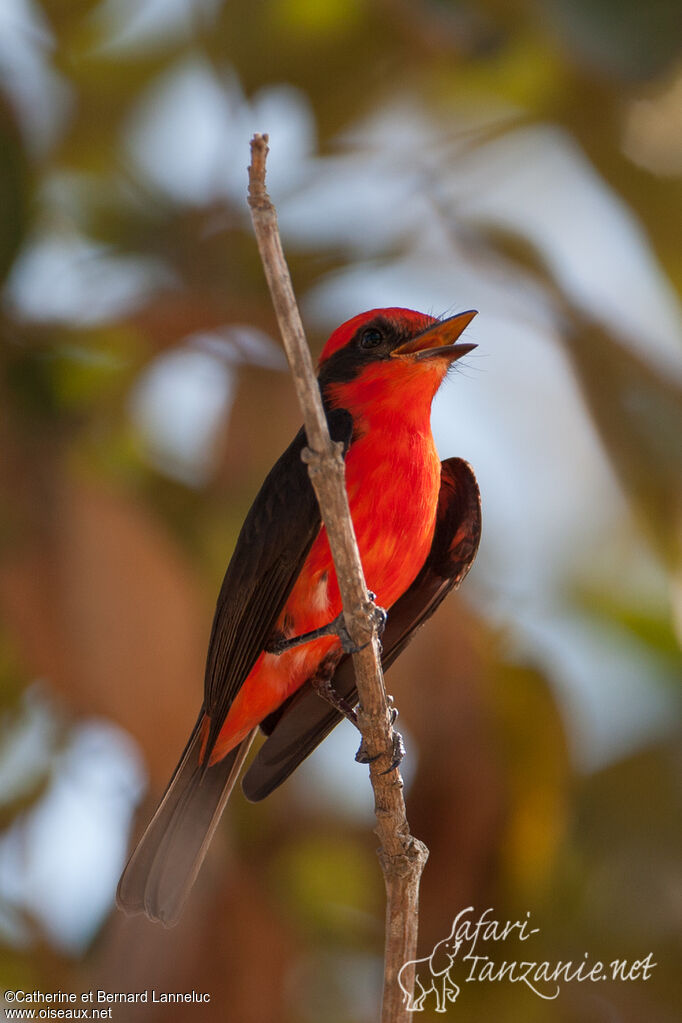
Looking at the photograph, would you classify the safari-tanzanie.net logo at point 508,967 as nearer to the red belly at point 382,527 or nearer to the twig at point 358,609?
the red belly at point 382,527

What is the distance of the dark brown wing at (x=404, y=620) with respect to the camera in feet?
13.9

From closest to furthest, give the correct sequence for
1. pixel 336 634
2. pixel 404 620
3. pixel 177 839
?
pixel 336 634 → pixel 177 839 → pixel 404 620

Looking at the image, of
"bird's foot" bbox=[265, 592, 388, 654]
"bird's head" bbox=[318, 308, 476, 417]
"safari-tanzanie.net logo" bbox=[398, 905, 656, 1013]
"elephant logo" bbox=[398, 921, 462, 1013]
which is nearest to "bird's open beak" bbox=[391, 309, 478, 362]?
"bird's head" bbox=[318, 308, 476, 417]

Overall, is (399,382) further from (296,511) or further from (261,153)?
(261,153)

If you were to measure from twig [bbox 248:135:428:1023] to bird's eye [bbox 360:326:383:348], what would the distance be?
4.23 feet

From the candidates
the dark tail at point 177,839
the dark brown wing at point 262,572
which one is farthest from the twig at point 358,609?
the dark tail at point 177,839

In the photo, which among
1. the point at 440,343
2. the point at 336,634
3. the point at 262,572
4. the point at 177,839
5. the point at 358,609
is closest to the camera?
the point at 358,609

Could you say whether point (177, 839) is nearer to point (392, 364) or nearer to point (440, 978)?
point (392, 364)

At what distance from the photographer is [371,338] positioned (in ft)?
13.3

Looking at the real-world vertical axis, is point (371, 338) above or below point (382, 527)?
above

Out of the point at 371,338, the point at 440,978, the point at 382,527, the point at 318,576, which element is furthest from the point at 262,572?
the point at 440,978

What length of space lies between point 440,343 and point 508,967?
10.4ft

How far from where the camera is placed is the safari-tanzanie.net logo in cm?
528

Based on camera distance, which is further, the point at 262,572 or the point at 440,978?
the point at 440,978
